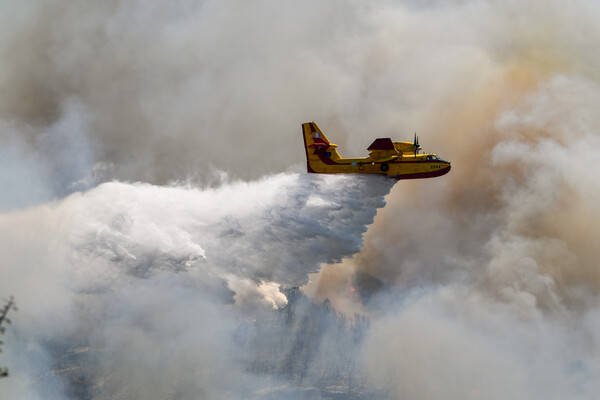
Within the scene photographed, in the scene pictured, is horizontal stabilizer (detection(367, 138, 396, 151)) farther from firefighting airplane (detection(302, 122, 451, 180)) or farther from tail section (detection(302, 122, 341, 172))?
tail section (detection(302, 122, 341, 172))

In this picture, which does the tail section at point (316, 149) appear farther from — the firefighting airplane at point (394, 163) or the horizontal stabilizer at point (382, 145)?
the horizontal stabilizer at point (382, 145)

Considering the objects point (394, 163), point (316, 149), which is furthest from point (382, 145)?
point (316, 149)

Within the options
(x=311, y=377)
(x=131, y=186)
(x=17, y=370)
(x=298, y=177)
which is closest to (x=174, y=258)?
(x=131, y=186)

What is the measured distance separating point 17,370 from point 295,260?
40.6m

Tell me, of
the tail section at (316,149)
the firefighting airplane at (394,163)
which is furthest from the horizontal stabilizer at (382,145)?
the tail section at (316,149)

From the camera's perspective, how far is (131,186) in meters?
65.3

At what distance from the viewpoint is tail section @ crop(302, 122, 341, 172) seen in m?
57.2

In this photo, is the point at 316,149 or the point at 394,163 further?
the point at 316,149

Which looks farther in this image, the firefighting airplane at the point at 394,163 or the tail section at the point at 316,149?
the tail section at the point at 316,149

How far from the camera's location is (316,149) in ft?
189

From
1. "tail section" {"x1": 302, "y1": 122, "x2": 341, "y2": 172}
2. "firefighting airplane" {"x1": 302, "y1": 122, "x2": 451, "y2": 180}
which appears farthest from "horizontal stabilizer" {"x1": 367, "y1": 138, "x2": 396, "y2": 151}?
"tail section" {"x1": 302, "y1": 122, "x2": 341, "y2": 172}

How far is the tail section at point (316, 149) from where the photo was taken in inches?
2254

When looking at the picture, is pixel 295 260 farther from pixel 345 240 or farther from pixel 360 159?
pixel 360 159

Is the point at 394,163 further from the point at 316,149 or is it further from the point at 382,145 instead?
the point at 316,149
